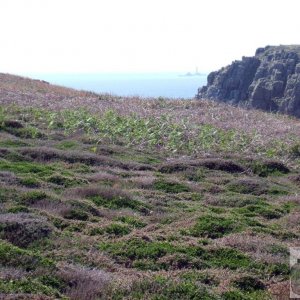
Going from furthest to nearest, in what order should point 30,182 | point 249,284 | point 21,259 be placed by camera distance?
point 30,182 < point 249,284 < point 21,259

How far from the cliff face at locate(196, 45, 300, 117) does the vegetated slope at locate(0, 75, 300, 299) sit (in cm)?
4069

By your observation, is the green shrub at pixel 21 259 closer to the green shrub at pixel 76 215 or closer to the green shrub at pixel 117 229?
the green shrub at pixel 117 229

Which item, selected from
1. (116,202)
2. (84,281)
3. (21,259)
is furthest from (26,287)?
(116,202)

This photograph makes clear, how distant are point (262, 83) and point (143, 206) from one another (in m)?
63.9

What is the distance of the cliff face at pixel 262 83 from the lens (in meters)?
74.1

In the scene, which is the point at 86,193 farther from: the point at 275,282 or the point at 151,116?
the point at 151,116

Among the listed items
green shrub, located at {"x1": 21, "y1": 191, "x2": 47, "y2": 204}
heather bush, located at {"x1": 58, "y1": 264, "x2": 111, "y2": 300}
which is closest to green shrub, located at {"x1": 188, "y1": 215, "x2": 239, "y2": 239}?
green shrub, located at {"x1": 21, "y1": 191, "x2": 47, "y2": 204}

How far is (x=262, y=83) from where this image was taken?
77.0 metres

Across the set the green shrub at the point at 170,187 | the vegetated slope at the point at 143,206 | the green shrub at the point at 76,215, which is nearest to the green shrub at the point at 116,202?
the vegetated slope at the point at 143,206

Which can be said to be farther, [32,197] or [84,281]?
[32,197]

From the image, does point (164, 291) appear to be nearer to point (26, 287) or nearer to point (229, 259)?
point (26, 287)

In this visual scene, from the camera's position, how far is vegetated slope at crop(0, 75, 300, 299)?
9.09 m

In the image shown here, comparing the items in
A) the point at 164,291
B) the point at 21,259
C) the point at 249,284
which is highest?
the point at 21,259

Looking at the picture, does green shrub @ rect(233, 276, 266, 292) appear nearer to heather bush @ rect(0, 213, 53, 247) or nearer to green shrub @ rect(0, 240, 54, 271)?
green shrub @ rect(0, 240, 54, 271)
